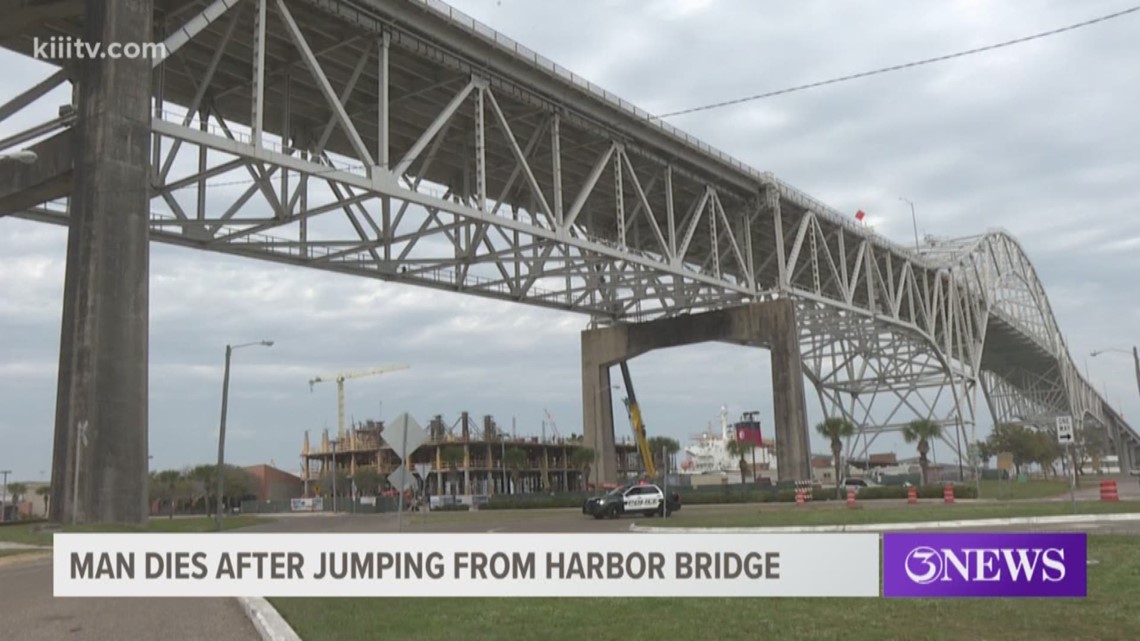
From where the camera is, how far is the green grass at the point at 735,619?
32.4 ft

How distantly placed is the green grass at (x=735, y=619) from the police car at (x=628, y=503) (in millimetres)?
29490

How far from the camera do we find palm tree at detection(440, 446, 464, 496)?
113 meters

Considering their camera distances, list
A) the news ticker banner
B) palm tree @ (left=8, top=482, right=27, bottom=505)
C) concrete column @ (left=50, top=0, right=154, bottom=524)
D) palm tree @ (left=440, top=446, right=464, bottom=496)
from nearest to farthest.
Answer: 1. the news ticker banner
2. concrete column @ (left=50, top=0, right=154, bottom=524)
3. palm tree @ (left=440, top=446, right=464, bottom=496)
4. palm tree @ (left=8, top=482, right=27, bottom=505)

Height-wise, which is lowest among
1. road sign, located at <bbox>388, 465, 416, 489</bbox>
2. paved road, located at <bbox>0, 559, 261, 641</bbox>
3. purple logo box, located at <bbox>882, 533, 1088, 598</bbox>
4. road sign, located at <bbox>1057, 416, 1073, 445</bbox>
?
paved road, located at <bbox>0, 559, 261, 641</bbox>

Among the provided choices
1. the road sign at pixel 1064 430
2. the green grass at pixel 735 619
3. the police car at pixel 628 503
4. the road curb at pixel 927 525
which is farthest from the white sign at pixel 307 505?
the green grass at pixel 735 619

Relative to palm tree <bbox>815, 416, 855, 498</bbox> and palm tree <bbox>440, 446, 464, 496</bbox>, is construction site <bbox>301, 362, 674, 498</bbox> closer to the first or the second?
palm tree <bbox>440, 446, 464, 496</bbox>

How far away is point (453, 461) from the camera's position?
4606 inches

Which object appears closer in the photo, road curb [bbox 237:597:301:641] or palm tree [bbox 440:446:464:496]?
road curb [bbox 237:597:301:641]

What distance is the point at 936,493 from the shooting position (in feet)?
181

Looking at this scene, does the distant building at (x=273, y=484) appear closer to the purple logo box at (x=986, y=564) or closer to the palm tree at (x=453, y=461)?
the palm tree at (x=453, y=461)

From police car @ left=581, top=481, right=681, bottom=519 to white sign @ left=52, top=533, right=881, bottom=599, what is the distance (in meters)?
29.4

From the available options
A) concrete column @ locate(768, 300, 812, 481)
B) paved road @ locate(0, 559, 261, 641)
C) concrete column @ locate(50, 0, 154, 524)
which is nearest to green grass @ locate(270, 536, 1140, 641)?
paved road @ locate(0, 559, 261, 641)

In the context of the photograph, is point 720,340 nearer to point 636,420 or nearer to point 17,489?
point 636,420

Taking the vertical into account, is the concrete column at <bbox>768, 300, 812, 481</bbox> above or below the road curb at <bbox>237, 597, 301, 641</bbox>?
above
